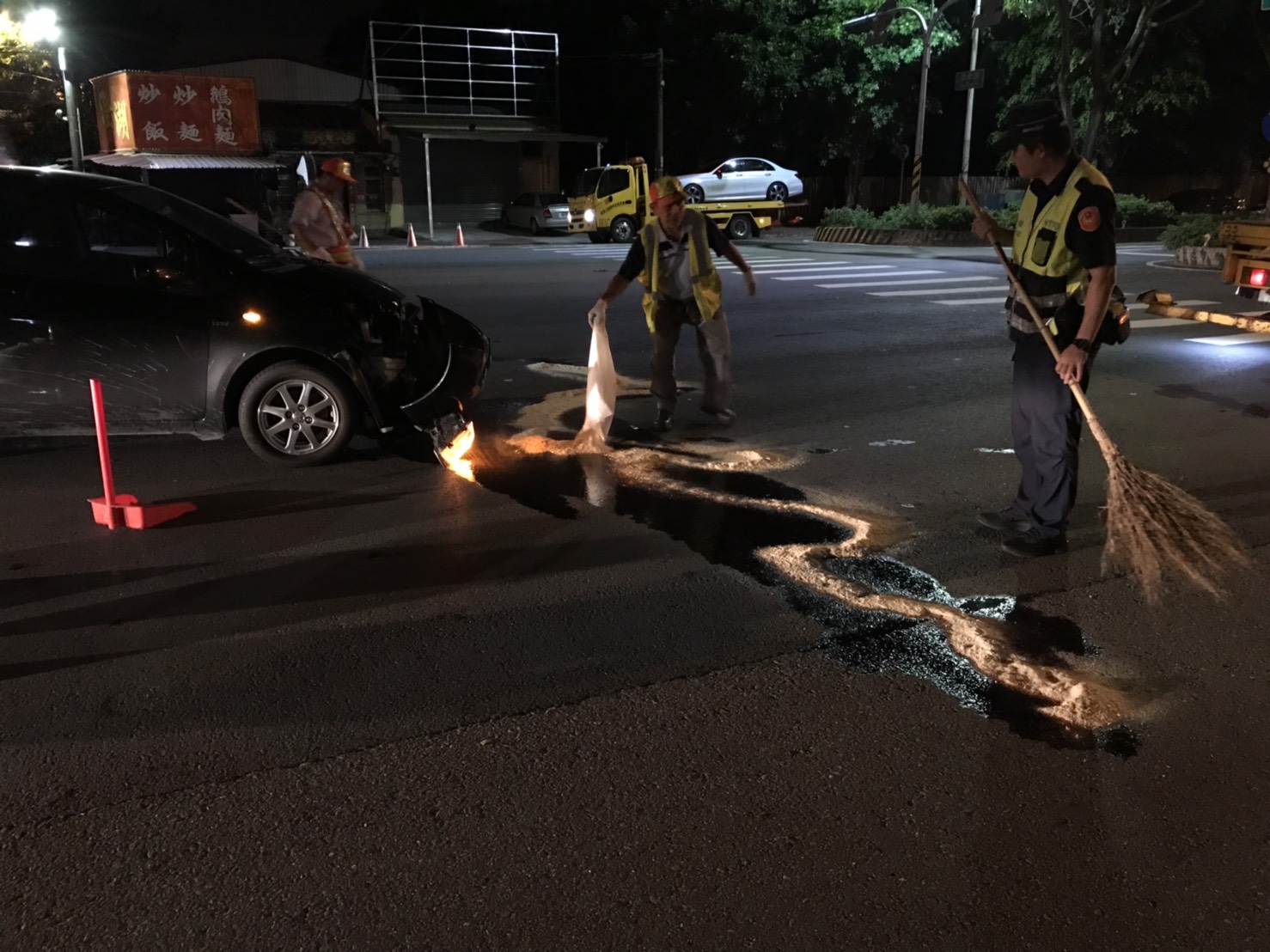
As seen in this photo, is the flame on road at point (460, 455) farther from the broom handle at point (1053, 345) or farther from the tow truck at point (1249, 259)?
the tow truck at point (1249, 259)

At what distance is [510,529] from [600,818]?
2.61m

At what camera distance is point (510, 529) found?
5.45 metres

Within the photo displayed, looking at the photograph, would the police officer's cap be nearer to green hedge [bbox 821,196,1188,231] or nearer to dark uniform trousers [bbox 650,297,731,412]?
dark uniform trousers [bbox 650,297,731,412]

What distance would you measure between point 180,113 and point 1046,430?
24362 millimetres

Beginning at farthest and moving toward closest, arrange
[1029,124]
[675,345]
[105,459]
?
[675,345] < [105,459] < [1029,124]

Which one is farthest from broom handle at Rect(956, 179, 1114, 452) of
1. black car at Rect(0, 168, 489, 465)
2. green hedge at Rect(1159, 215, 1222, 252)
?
green hedge at Rect(1159, 215, 1222, 252)

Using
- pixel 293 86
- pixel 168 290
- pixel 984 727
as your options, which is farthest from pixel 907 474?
pixel 293 86

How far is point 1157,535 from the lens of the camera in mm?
4969

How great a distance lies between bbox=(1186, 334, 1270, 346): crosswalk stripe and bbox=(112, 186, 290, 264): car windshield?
373 inches

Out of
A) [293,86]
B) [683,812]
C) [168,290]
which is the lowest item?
[683,812]

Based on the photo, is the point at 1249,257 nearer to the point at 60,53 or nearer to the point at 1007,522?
the point at 1007,522

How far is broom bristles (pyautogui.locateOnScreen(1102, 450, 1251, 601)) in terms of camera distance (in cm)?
489

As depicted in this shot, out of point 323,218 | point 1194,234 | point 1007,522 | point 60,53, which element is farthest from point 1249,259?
point 60,53

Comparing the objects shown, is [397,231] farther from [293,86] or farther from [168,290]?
[168,290]
